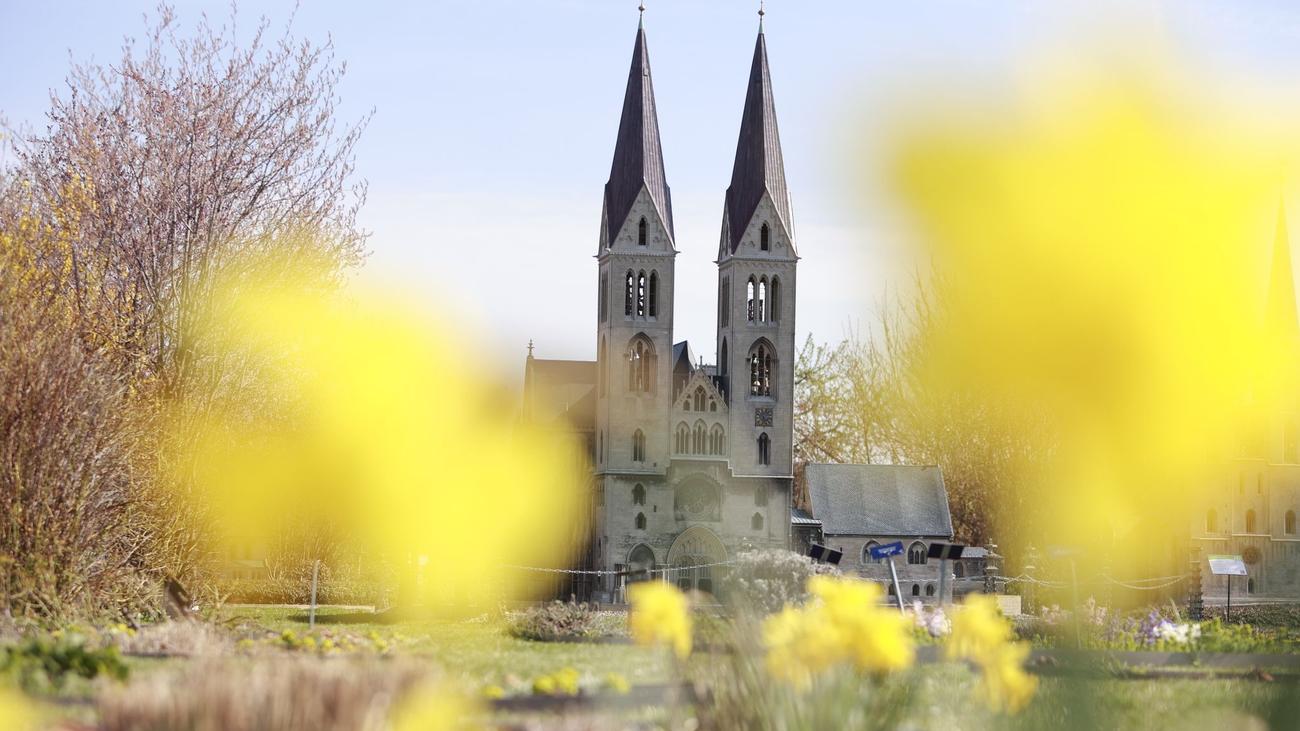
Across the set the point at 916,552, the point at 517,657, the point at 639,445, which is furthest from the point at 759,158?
the point at 517,657

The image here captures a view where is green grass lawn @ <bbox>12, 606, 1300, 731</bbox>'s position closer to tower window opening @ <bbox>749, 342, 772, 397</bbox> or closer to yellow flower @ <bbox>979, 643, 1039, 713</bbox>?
yellow flower @ <bbox>979, 643, 1039, 713</bbox>

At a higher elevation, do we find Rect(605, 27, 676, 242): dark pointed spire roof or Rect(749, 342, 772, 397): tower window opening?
Rect(605, 27, 676, 242): dark pointed spire roof

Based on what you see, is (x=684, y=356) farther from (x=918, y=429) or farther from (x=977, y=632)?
(x=977, y=632)

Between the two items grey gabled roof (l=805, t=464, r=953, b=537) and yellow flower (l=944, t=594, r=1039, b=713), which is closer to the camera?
yellow flower (l=944, t=594, r=1039, b=713)

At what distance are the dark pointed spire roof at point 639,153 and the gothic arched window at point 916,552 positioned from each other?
16384mm

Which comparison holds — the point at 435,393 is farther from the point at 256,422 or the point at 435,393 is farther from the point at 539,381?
the point at 539,381

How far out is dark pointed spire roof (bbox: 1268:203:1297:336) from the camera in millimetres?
68569

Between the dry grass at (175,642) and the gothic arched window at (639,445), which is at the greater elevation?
the gothic arched window at (639,445)

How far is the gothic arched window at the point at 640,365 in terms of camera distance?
6844cm

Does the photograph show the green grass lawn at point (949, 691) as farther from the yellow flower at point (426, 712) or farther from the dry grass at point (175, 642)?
the yellow flower at point (426, 712)

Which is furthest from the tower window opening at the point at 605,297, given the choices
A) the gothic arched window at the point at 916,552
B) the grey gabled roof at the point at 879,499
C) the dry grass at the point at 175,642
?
the dry grass at the point at 175,642

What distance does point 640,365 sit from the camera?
68625 millimetres

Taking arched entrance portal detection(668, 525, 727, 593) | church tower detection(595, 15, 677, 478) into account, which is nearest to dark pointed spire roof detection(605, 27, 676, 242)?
church tower detection(595, 15, 677, 478)

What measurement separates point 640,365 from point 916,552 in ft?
46.6
